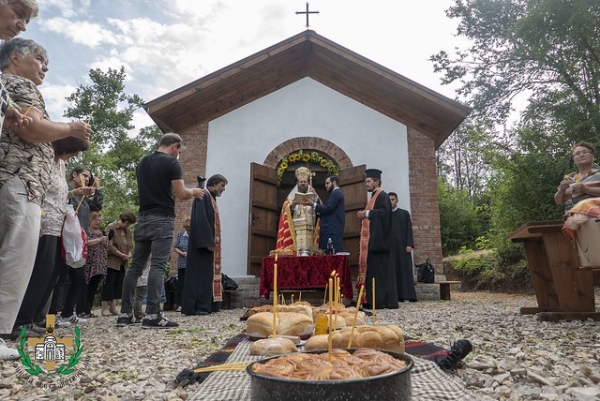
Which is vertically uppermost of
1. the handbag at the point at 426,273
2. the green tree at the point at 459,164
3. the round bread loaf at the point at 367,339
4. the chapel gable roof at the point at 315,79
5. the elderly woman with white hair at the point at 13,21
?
the green tree at the point at 459,164

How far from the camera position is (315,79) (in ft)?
32.2

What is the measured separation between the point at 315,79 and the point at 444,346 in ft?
25.9

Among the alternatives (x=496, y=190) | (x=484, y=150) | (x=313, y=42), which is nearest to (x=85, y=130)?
(x=313, y=42)

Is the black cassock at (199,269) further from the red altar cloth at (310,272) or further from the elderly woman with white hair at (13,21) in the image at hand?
the elderly woman with white hair at (13,21)

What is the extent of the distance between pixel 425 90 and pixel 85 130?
23.8ft

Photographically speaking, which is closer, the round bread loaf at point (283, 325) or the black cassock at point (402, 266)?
the round bread loaf at point (283, 325)

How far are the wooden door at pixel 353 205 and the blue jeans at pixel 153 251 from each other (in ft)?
16.0

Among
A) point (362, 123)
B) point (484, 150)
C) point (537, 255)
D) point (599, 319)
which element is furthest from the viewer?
point (484, 150)

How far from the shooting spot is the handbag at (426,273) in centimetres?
828

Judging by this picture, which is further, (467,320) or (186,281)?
(186,281)

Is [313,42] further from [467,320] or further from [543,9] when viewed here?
[467,320]

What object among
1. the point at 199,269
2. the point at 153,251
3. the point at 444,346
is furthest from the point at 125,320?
the point at 444,346

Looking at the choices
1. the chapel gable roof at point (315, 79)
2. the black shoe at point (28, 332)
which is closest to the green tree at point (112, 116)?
the chapel gable roof at point (315, 79)

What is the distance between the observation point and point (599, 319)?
4.11 metres
